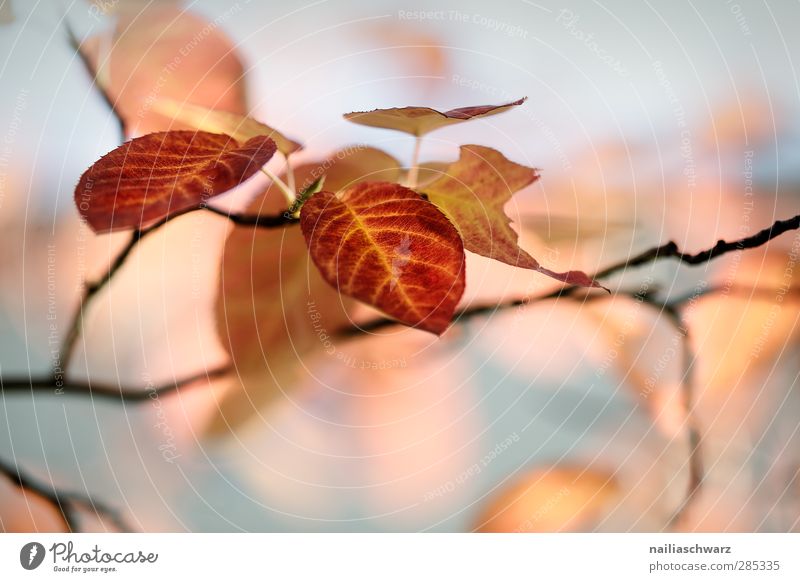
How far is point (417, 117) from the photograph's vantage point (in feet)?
1.12

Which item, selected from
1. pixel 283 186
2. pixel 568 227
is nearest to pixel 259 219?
pixel 283 186

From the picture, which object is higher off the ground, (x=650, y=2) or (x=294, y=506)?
(x=650, y=2)

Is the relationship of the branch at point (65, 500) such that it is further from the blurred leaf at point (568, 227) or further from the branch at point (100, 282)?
the blurred leaf at point (568, 227)

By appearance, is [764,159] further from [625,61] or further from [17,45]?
[17,45]

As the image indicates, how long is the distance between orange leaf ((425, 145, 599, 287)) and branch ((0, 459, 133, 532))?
0.76ft

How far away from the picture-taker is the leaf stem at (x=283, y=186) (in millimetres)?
348

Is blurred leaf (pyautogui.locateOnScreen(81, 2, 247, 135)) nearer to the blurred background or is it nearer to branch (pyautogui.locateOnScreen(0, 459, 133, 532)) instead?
the blurred background

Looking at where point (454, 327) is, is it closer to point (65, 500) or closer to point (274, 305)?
point (274, 305)

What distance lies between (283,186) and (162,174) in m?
0.06

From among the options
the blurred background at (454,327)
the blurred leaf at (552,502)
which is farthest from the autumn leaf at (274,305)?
the blurred leaf at (552,502)

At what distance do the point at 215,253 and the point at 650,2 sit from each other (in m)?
0.26

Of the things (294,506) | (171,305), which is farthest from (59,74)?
(294,506)
